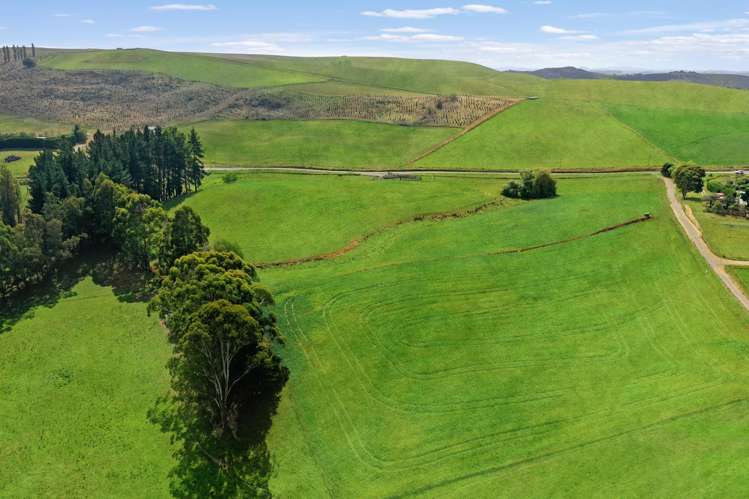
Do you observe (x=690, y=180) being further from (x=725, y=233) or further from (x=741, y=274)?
(x=741, y=274)

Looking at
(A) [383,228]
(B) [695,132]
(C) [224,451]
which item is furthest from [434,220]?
(B) [695,132]

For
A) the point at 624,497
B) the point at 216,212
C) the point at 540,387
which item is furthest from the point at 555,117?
the point at 624,497

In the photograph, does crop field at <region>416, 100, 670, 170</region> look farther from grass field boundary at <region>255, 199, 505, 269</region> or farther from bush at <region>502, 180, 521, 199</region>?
grass field boundary at <region>255, 199, 505, 269</region>

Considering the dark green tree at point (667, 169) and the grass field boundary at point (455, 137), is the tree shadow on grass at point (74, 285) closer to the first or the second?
the grass field boundary at point (455, 137)

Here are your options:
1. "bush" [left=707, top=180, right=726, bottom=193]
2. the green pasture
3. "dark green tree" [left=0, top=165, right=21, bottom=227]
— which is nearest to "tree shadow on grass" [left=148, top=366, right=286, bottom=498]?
the green pasture

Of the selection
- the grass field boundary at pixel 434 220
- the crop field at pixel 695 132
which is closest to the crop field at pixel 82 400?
the grass field boundary at pixel 434 220

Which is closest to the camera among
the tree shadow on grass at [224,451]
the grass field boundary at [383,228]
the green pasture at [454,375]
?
the tree shadow on grass at [224,451]
